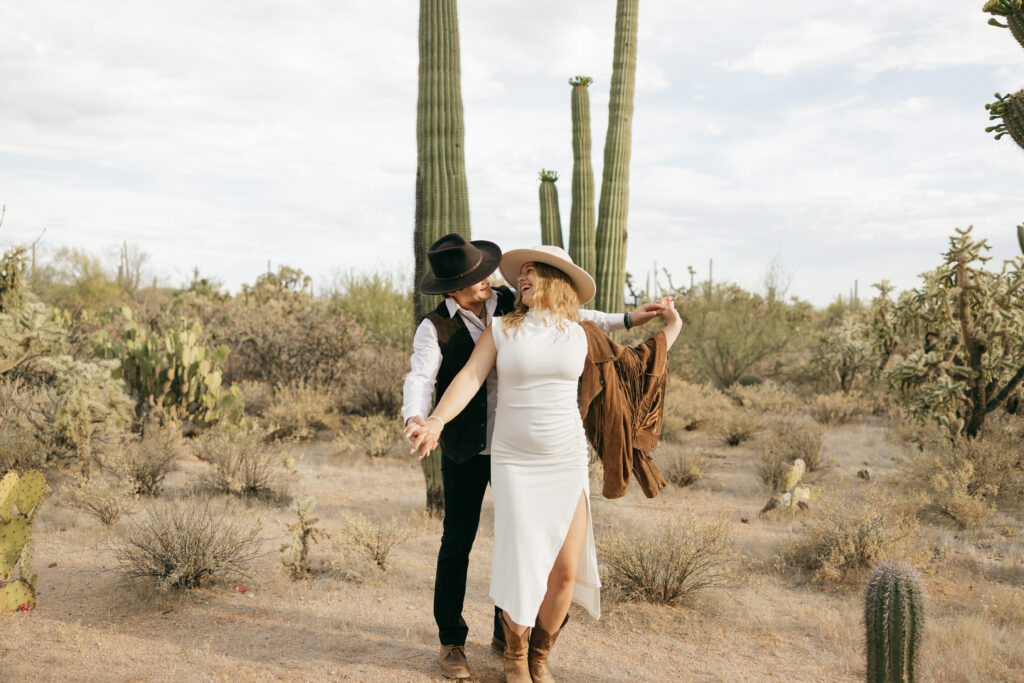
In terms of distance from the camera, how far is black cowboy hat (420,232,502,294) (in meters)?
3.45

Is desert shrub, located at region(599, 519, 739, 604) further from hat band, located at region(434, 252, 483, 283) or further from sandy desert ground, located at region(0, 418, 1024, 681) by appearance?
hat band, located at region(434, 252, 483, 283)

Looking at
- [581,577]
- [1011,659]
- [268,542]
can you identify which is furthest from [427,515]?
[1011,659]

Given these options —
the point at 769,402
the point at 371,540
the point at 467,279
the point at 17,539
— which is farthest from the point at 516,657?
the point at 769,402

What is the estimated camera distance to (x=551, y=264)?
3404mm

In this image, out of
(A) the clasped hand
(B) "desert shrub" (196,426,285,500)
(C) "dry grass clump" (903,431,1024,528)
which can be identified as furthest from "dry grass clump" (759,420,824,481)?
(A) the clasped hand

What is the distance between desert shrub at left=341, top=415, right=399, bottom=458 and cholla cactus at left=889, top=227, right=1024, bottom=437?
633 centimetres

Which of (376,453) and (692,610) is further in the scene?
(376,453)

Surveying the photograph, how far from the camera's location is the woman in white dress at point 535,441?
10.7ft

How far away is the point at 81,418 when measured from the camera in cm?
774

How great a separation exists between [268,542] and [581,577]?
11.6 feet

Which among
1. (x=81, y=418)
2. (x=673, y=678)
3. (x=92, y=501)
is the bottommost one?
(x=673, y=678)

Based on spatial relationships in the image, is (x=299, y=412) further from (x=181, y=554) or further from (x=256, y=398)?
(x=181, y=554)

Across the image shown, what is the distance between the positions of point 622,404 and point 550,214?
309 inches

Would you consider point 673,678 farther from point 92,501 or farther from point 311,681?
point 92,501
